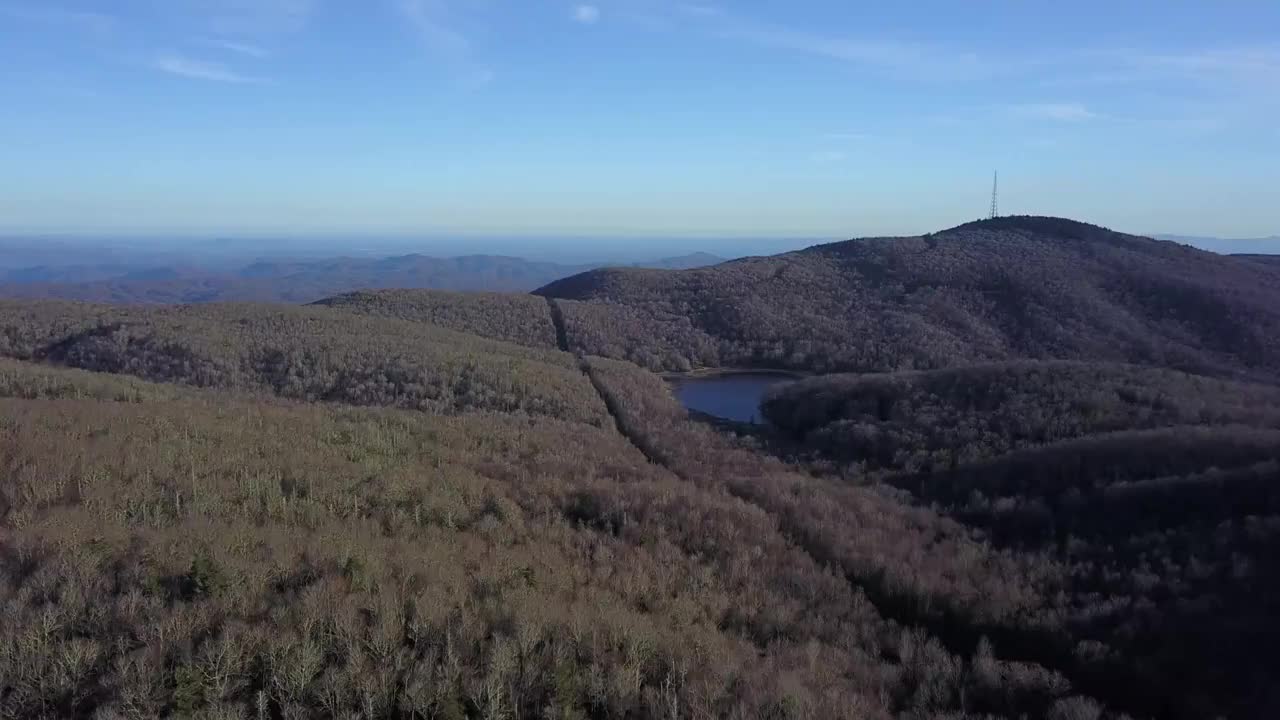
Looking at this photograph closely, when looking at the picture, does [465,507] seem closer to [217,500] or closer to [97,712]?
[217,500]

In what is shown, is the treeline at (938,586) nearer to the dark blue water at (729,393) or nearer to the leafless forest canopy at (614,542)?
the leafless forest canopy at (614,542)

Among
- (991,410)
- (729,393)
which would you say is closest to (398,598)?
(991,410)

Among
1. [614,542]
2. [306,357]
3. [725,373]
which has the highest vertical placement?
[306,357]

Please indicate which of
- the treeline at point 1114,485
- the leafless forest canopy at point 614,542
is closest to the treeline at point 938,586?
the leafless forest canopy at point 614,542

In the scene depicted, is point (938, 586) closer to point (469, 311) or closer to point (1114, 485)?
point (1114, 485)

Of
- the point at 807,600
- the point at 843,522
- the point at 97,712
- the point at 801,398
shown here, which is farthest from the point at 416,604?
the point at 801,398

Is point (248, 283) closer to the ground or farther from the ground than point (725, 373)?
farther from the ground
